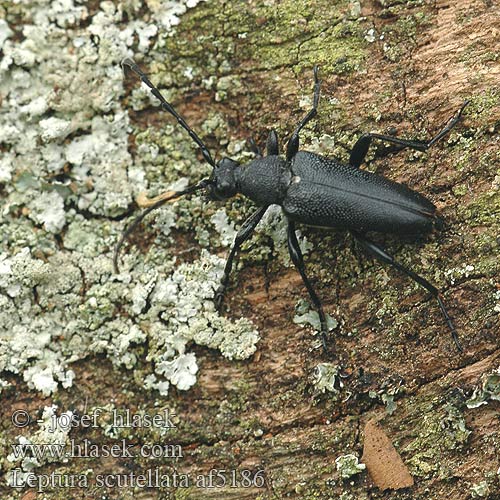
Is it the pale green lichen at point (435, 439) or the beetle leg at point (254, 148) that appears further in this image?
the beetle leg at point (254, 148)

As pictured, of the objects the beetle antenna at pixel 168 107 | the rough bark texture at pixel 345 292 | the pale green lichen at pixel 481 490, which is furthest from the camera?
the beetle antenna at pixel 168 107

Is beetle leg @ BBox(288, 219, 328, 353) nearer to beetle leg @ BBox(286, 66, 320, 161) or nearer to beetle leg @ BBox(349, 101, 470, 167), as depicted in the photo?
beetle leg @ BBox(286, 66, 320, 161)

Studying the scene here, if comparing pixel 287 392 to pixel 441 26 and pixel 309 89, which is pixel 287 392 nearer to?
pixel 309 89

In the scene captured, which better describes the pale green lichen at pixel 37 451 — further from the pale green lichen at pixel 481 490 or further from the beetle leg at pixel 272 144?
the pale green lichen at pixel 481 490

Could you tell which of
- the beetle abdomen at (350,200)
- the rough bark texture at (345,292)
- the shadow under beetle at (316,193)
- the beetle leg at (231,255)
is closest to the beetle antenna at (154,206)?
the shadow under beetle at (316,193)

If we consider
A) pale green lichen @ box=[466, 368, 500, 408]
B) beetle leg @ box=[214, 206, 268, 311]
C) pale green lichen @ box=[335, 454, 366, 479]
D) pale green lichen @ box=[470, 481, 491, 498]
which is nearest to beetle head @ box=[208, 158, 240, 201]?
beetle leg @ box=[214, 206, 268, 311]

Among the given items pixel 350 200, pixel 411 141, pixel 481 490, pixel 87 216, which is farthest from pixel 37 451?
pixel 411 141
